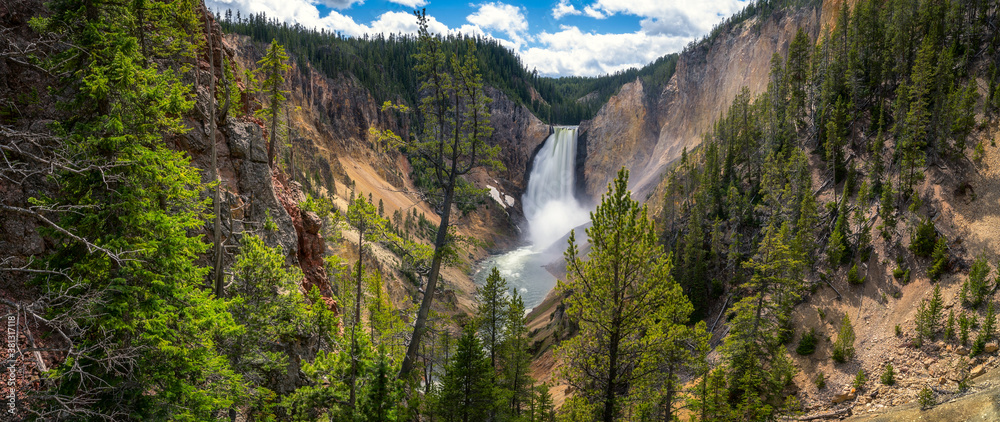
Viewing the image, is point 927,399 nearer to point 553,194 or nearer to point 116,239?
point 116,239

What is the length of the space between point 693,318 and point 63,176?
45643mm

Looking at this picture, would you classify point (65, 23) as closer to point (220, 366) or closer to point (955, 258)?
point (220, 366)

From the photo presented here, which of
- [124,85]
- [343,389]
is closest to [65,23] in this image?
[124,85]

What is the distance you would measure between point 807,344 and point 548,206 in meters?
79.7

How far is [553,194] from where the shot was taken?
364 feet

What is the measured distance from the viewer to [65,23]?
6.54 metres

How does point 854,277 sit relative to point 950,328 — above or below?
above

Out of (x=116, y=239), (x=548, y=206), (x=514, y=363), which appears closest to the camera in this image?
(x=116, y=239)

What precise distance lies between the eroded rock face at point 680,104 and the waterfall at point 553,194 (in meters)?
4.79

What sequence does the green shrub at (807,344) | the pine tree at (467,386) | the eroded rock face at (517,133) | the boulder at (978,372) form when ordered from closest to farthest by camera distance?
the pine tree at (467,386) → the boulder at (978,372) → the green shrub at (807,344) → the eroded rock face at (517,133)

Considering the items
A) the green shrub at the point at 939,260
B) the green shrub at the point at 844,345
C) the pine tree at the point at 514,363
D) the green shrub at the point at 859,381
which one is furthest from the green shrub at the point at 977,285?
the pine tree at the point at 514,363

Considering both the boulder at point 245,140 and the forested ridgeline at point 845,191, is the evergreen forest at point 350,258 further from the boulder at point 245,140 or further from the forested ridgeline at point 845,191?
the boulder at point 245,140

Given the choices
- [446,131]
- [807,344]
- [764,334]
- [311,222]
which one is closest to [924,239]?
[807,344]

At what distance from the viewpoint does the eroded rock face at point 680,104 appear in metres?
77.8
